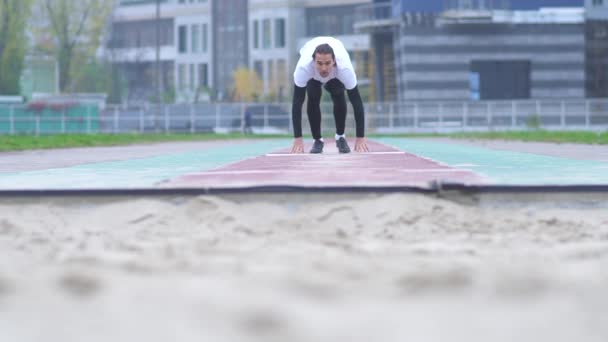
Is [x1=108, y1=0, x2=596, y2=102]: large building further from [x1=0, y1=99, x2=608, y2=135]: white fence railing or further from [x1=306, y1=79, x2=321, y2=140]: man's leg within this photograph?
[x1=306, y1=79, x2=321, y2=140]: man's leg

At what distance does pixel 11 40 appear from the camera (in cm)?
6028

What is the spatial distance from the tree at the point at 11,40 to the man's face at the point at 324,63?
53302 mm

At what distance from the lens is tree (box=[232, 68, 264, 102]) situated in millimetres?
67812

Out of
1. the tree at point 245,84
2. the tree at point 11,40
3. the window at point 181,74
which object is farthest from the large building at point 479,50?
the window at point 181,74

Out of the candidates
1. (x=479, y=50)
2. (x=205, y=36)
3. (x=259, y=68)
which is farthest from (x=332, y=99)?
(x=205, y=36)

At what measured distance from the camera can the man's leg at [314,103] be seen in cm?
1041

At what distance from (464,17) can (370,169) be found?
4130cm

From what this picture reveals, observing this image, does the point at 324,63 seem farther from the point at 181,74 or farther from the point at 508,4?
the point at 181,74

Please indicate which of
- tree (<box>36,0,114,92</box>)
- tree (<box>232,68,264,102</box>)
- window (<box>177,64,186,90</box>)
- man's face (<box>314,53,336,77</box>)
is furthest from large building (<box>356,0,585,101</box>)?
man's face (<box>314,53,336,77</box>)

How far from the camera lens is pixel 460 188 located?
5395 mm

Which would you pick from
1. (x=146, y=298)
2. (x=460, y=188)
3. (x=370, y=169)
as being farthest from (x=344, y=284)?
(x=370, y=169)

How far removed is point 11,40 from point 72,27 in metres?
4.98

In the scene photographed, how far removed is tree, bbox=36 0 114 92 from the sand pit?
2358 inches

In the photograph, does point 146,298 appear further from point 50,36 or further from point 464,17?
point 50,36
